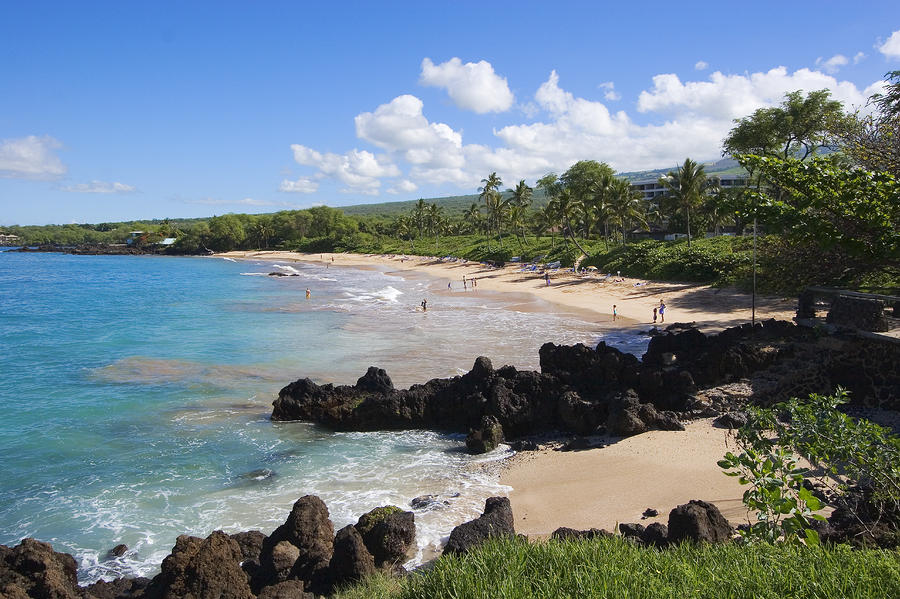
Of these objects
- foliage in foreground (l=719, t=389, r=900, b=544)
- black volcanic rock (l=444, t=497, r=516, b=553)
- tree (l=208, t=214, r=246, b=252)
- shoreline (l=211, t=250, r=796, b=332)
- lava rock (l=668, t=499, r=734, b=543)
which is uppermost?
tree (l=208, t=214, r=246, b=252)

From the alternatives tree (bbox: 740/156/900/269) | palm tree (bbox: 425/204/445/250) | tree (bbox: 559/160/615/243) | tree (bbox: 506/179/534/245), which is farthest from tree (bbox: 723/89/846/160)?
palm tree (bbox: 425/204/445/250)

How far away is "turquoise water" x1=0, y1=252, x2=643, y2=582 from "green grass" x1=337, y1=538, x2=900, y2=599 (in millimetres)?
5050

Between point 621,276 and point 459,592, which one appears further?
→ point 621,276

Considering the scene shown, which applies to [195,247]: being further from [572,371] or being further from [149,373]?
[572,371]

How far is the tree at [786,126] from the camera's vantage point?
1822 inches

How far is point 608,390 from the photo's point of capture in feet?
58.8

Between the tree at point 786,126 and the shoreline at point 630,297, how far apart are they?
13.9 m

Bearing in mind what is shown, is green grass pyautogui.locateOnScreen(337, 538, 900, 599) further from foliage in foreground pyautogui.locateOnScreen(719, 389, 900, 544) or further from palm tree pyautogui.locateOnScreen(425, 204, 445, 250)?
palm tree pyautogui.locateOnScreen(425, 204, 445, 250)

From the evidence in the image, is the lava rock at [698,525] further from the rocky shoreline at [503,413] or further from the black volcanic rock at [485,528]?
the black volcanic rock at [485,528]

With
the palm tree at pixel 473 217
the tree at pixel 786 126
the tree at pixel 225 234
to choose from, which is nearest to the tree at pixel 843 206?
the tree at pixel 786 126

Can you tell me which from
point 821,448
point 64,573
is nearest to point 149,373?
point 64,573

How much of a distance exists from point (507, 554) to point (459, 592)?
856 mm

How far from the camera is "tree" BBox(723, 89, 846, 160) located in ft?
152

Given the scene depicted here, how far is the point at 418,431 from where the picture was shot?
17.2 m
